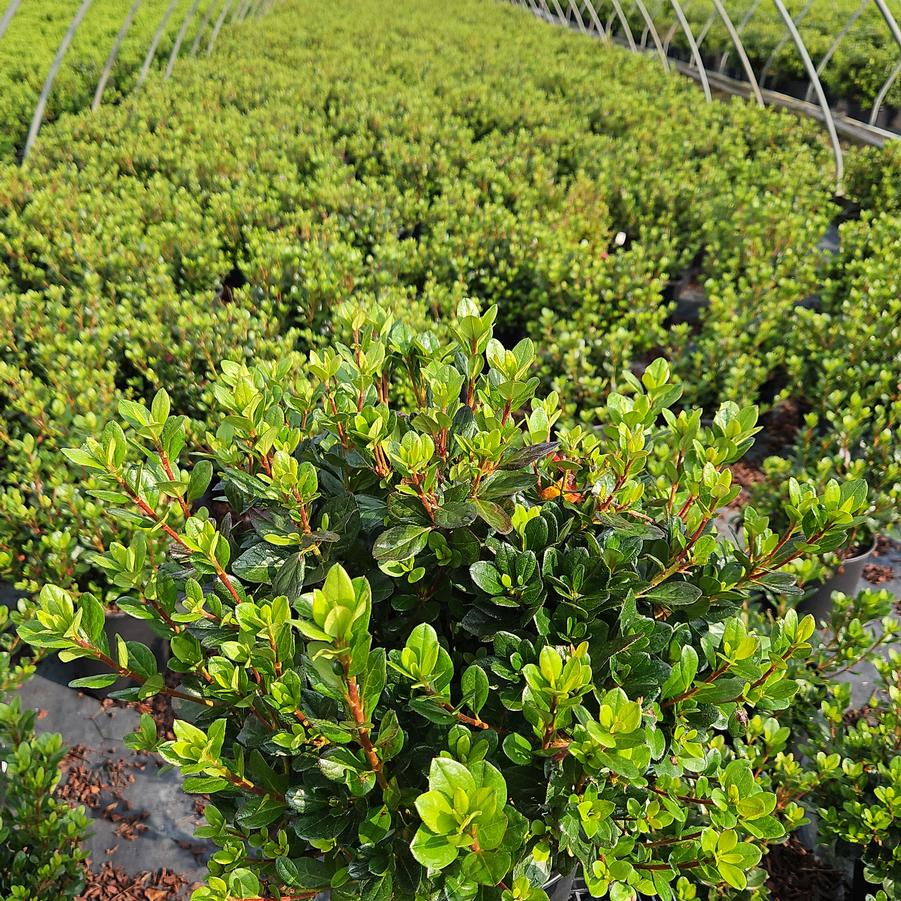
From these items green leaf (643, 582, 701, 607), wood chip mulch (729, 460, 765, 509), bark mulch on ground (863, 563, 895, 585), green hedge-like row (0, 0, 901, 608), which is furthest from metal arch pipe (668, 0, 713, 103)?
green leaf (643, 582, 701, 607)

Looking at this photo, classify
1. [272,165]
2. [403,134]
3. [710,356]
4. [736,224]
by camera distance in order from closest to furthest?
[710,356], [736,224], [272,165], [403,134]

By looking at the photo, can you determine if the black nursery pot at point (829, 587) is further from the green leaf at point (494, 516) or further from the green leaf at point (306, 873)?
the green leaf at point (306, 873)

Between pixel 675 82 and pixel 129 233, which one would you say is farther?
pixel 675 82

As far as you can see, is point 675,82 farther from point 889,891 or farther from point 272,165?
point 889,891

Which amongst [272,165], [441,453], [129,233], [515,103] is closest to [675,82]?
[515,103]

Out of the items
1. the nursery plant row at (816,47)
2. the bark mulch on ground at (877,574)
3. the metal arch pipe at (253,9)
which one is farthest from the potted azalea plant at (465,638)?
the metal arch pipe at (253,9)

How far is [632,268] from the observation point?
4160mm

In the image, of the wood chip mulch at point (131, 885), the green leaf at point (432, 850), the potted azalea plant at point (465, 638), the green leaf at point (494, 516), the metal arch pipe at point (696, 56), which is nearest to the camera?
the green leaf at point (432, 850)

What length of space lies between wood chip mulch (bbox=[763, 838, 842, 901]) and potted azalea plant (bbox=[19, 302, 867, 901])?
43.0 inches

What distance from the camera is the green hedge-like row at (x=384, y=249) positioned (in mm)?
3305

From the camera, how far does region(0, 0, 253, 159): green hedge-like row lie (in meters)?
9.03

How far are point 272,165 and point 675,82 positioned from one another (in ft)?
22.0

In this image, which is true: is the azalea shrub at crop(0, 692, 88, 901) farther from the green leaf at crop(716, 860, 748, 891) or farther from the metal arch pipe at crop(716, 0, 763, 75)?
the metal arch pipe at crop(716, 0, 763, 75)

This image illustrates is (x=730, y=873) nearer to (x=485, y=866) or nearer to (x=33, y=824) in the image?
(x=485, y=866)
